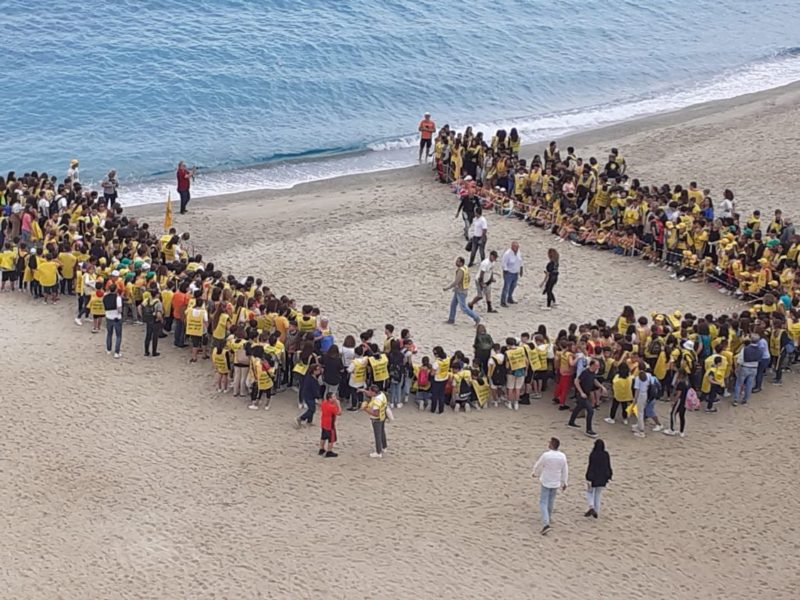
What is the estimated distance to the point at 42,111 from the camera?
46.5 m

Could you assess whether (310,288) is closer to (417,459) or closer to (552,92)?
(417,459)

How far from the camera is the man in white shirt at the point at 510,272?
2678 centimetres

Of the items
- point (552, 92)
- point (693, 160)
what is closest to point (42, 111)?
point (552, 92)

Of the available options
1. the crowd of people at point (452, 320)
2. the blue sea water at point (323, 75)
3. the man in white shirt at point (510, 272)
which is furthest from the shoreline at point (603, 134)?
the man in white shirt at point (510, 272)

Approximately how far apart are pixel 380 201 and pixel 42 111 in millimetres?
17583

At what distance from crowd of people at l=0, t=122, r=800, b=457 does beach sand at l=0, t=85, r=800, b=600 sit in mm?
459

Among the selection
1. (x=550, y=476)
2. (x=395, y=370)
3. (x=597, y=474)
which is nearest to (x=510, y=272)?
(x=395, y=370)

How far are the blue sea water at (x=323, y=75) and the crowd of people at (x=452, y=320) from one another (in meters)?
10.8

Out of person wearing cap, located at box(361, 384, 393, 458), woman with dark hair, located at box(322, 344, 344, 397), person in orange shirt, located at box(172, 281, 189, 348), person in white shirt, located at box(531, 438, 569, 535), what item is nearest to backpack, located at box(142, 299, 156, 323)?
person in orange shirt, located at box(172, 281, 189, 348)

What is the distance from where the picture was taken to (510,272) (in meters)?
27.0

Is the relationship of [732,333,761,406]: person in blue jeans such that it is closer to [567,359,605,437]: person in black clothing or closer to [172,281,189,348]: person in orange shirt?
[567,359,605,437]: person in black clothing

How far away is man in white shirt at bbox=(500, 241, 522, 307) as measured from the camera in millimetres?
26781

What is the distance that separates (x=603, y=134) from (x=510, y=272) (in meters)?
18.1

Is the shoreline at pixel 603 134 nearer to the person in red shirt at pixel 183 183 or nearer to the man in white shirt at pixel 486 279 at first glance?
the person in red shirt at pixel 183 183
